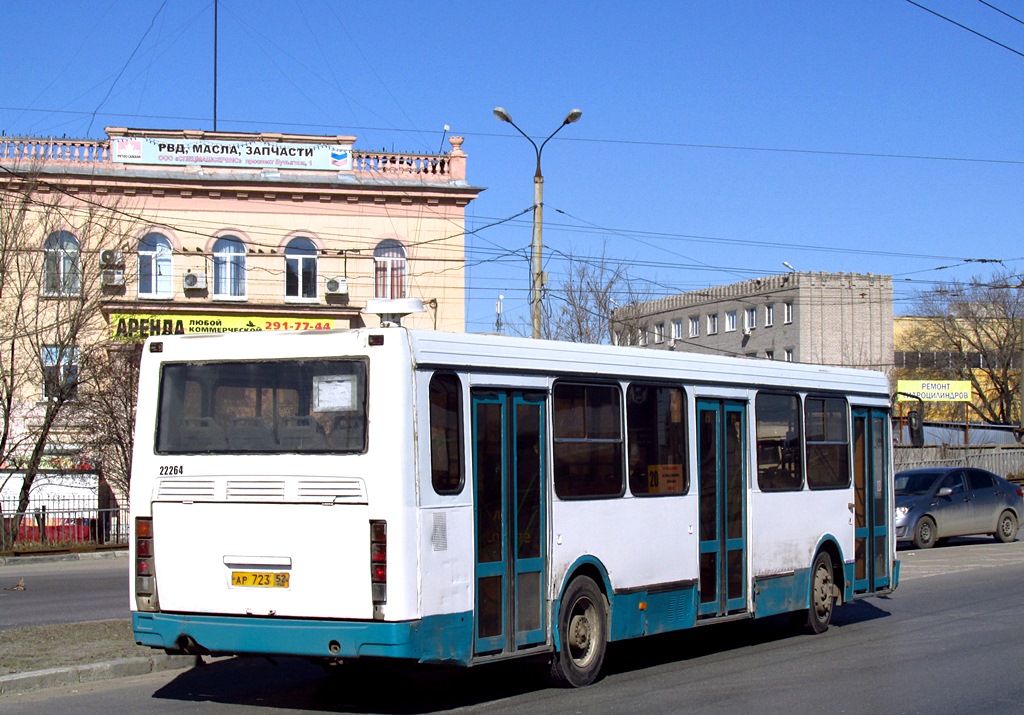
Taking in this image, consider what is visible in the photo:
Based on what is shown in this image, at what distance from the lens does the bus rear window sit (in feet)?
27.9

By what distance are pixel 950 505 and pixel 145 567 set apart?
19773 mm

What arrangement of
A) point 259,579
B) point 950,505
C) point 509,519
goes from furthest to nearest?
point 950,505 → point 509,519 → point 259,579

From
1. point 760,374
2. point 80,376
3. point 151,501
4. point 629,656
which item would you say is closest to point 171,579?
point 151,501

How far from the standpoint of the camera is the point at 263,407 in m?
8.74

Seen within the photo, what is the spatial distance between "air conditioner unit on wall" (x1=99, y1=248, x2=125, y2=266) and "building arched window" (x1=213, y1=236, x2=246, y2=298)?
207 inches

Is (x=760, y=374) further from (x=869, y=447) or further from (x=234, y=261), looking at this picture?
(x=234, y=261)

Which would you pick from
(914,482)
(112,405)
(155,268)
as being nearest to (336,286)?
(155,268)

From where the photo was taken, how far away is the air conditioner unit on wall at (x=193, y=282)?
3491 cm

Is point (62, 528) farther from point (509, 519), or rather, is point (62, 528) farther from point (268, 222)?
point (509, 519)

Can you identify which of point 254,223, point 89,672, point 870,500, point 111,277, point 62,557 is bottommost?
point 62,557

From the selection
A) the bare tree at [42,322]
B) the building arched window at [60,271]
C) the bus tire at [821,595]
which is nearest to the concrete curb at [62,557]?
the bare tree at [42,322]

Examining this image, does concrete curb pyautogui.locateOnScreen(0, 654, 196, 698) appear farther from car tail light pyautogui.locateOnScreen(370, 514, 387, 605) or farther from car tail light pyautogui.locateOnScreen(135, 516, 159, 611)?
car tail light pyautogui.locateOnScreen(370, 514, 387, 605)

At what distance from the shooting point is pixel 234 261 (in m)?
35.8

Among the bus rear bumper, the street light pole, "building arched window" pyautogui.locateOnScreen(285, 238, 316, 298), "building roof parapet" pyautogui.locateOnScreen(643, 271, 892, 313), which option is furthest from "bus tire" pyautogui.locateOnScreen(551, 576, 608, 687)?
"building roof parapet" pyautogui.locateOnScreen(643, 271, 892, 313)
